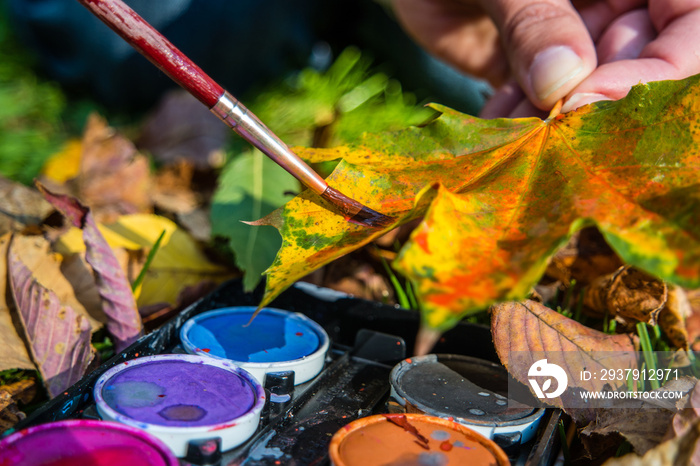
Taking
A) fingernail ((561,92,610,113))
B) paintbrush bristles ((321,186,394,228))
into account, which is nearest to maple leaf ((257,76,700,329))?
paintbrush bristles ((321,186,394,228))

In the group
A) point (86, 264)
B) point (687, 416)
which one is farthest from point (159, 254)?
point (687, 416)

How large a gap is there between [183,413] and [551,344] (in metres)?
0.44

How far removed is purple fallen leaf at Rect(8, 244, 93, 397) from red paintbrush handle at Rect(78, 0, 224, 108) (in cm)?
35

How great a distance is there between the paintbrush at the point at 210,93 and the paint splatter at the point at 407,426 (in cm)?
20

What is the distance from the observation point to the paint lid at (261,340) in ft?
2.28

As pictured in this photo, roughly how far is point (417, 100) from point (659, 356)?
4.66ft

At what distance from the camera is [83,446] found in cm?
52

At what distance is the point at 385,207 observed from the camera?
0.64 metres

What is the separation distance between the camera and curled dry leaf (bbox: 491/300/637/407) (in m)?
0.69

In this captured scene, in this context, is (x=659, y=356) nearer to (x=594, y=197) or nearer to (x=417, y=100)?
(x=594, y=197)

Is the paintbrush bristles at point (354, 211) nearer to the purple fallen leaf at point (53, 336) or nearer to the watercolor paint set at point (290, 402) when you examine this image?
the watercolor paint set at point (290, 402)

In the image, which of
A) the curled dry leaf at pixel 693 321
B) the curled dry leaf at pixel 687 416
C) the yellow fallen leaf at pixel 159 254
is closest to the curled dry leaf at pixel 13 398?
the yellow fallen leaf at pixel 159 254

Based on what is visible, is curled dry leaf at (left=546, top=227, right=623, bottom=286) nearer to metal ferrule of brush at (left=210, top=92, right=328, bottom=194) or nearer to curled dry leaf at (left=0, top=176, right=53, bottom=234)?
metal ferrule of brush at (left=210, top=92, right=328, bottom=194)

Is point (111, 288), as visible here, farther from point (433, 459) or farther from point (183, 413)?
point (433, 459)
